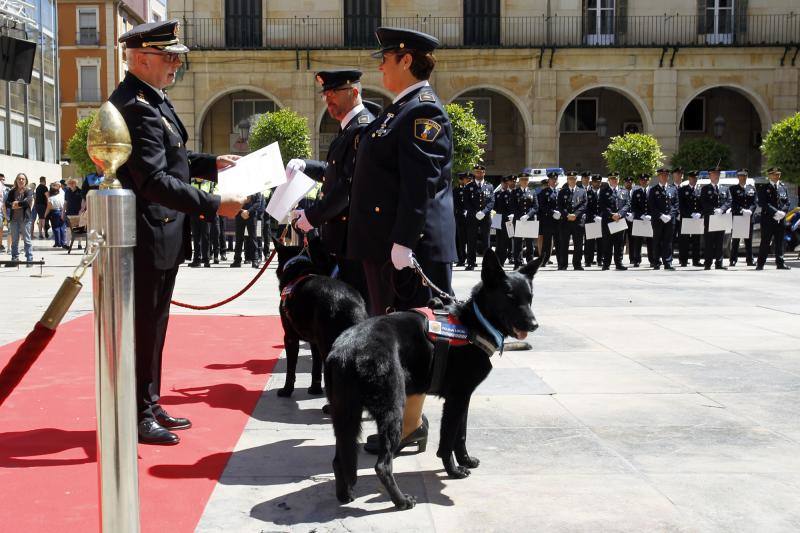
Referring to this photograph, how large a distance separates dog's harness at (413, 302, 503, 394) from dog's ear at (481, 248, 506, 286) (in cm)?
15

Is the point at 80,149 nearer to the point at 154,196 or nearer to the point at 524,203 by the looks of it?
the point at 524,203

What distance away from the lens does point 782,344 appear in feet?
25.5

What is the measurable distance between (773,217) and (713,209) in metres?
1.28

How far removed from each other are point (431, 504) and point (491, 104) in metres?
33.3

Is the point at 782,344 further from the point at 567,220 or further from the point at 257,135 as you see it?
the point at 257,135

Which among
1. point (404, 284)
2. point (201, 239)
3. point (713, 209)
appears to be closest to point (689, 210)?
point (713, 209)

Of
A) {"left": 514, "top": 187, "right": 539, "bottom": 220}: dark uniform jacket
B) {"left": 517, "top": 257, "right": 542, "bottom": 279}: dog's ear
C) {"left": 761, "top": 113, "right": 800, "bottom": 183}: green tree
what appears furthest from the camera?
{"left": 761, "top": 113, "right": 800, "bottom": 183}: green tree

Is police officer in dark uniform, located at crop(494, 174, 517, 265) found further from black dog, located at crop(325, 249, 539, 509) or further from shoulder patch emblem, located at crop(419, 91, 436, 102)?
black dog, located at crop(325, 249, 539, 509)

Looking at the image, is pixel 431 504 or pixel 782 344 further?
pixel 782 344

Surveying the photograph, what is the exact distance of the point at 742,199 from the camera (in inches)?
744

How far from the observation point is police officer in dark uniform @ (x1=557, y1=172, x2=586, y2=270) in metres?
19.1

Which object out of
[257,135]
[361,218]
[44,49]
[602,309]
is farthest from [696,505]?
[44,49]

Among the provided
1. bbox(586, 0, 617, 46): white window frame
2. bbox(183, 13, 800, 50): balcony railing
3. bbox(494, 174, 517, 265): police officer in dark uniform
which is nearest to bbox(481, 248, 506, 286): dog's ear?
bbox(494, 174, 517, 265): police officer in dark uniform

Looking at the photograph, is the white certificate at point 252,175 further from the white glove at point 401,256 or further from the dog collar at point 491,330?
the dog collar at point 491,330
